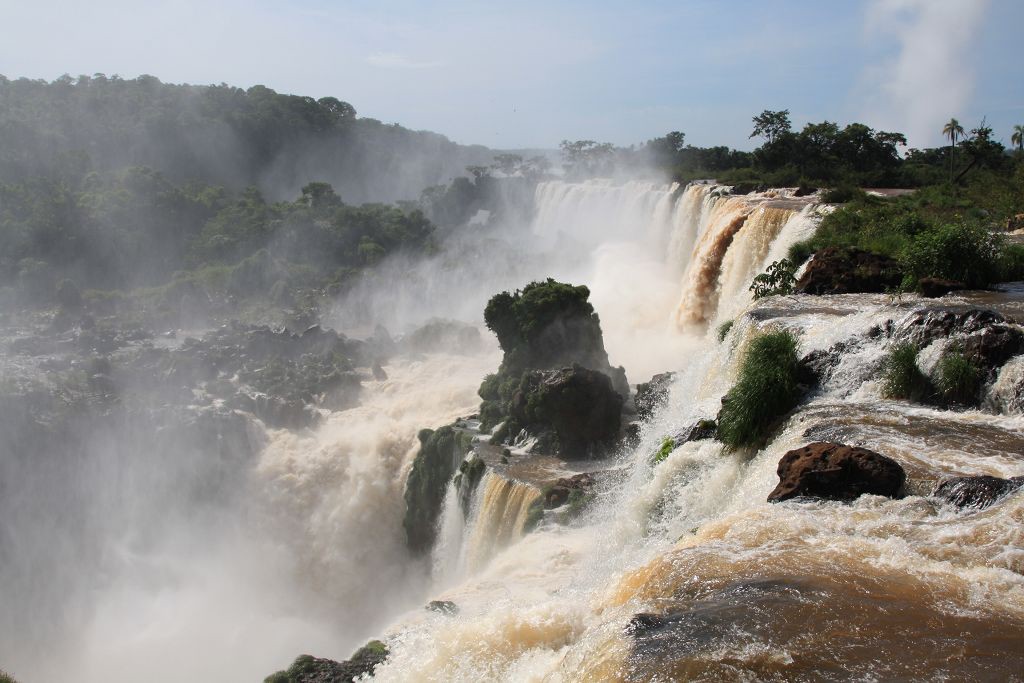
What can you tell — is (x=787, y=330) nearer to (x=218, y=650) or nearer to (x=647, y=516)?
(x=647, y=516)

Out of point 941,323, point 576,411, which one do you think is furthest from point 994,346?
point 576,411

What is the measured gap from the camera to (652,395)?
827 inches

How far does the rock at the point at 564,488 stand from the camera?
1610 centimetres

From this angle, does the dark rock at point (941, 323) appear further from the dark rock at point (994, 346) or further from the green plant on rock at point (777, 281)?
the green plant on rock at point (777, 281)

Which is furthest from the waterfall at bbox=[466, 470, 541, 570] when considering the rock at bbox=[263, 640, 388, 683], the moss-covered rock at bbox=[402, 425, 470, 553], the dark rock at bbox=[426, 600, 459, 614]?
the rock at bbox=[263, 640, 388, 683]

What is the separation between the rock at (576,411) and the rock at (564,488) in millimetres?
2648

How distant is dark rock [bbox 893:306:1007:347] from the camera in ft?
36.6

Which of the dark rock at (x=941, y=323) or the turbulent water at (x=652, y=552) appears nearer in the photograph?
the turbulent water at (x=652, y=552)

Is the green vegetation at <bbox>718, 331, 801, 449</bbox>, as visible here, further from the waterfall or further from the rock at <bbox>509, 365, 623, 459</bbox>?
the rock at <bbox>509, 365, 623, 459</bbox>

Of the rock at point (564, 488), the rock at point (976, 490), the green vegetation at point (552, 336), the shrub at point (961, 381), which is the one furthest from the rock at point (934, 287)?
the green vegetation at point (552, 336)

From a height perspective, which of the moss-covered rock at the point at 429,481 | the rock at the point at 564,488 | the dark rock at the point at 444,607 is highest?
the rock at the point at 564,488

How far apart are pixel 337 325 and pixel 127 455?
16240 millimetres

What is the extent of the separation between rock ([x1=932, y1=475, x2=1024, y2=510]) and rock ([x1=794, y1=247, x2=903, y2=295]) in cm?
839

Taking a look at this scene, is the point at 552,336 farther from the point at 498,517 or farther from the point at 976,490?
the point at 976,490
